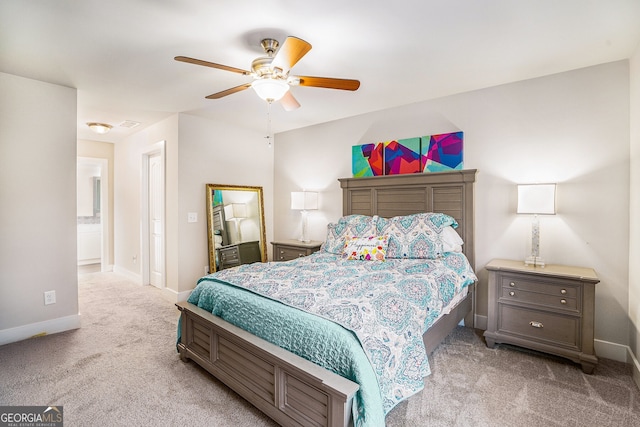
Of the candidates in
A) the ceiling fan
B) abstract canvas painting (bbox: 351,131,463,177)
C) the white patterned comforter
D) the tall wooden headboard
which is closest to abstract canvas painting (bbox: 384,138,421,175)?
abstract canvas painting (bbox: 351,131,463,177)

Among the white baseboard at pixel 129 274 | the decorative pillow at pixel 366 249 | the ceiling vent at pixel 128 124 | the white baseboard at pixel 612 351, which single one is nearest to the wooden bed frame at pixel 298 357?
the decorative pillow at pixel 366 249

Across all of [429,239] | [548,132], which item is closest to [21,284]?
[429,239]

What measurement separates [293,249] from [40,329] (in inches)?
109

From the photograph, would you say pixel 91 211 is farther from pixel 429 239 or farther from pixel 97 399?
pixel 429 239

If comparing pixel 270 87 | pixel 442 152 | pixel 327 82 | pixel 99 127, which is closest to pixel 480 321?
pixel 442 152

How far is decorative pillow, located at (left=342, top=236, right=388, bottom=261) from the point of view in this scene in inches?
123

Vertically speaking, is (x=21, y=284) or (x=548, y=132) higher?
(x=548, y=132)

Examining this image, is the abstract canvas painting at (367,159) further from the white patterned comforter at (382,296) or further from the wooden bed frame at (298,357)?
the white patterned comforter at (382,296)

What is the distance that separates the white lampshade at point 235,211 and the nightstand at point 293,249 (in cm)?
70

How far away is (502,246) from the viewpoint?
317cm

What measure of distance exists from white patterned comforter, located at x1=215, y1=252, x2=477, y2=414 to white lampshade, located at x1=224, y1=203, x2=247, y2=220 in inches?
75.4

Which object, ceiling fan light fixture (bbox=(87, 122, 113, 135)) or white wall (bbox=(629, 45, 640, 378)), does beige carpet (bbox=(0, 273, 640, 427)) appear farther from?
ceiling fan light fixture (bbox=(87, 122, 113, 135))

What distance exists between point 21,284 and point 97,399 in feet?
5.71

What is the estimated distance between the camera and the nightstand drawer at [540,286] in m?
2.47
